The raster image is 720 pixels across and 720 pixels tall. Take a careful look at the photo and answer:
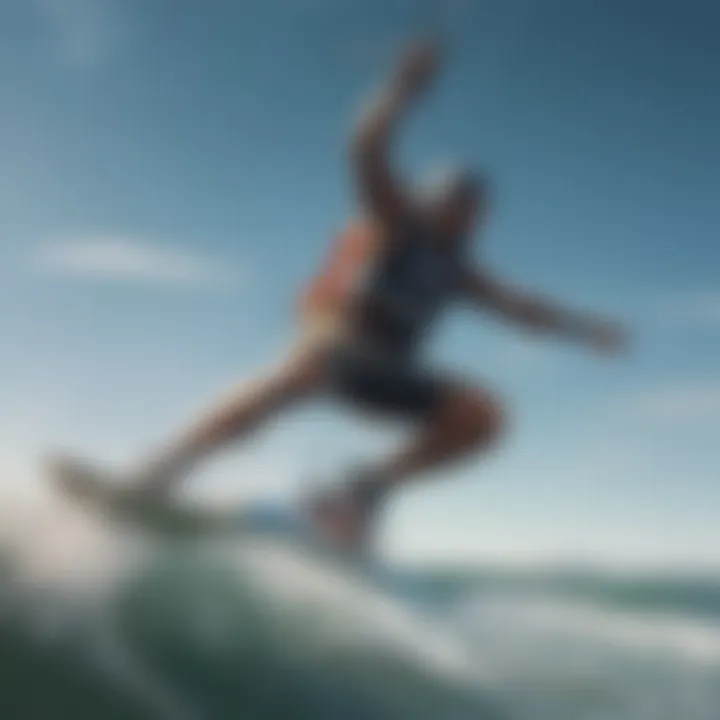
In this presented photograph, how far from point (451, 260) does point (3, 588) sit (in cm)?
140

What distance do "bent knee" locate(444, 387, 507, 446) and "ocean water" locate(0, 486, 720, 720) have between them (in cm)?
45

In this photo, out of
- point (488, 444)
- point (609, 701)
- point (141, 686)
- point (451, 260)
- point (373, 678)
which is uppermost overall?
point (451, 260)

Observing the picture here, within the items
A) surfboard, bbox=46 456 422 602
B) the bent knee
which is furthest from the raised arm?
surfboard, bbox=46 456 422 602

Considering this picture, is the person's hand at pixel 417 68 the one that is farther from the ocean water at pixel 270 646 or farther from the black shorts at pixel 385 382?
the ocean water at pixel 270 646

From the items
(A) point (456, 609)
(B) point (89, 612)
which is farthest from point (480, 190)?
(B) point (89, 612)

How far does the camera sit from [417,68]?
2869 mm

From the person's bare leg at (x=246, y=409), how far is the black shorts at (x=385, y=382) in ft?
0.20

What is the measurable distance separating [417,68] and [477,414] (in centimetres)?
93

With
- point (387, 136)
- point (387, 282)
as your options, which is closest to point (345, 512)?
point (387, 282)

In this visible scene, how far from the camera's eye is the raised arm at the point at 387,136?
2877 mm

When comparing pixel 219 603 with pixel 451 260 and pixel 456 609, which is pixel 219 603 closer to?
pixel 456 609

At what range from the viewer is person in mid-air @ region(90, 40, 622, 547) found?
319 cm

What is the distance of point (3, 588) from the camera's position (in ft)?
9.54

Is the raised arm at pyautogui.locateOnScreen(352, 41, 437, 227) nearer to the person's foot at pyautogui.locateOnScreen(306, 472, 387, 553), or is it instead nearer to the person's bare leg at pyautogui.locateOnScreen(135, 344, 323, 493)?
the person's bare leg at pyautogui.locateOnScreen(135, 344, 323, 493)
